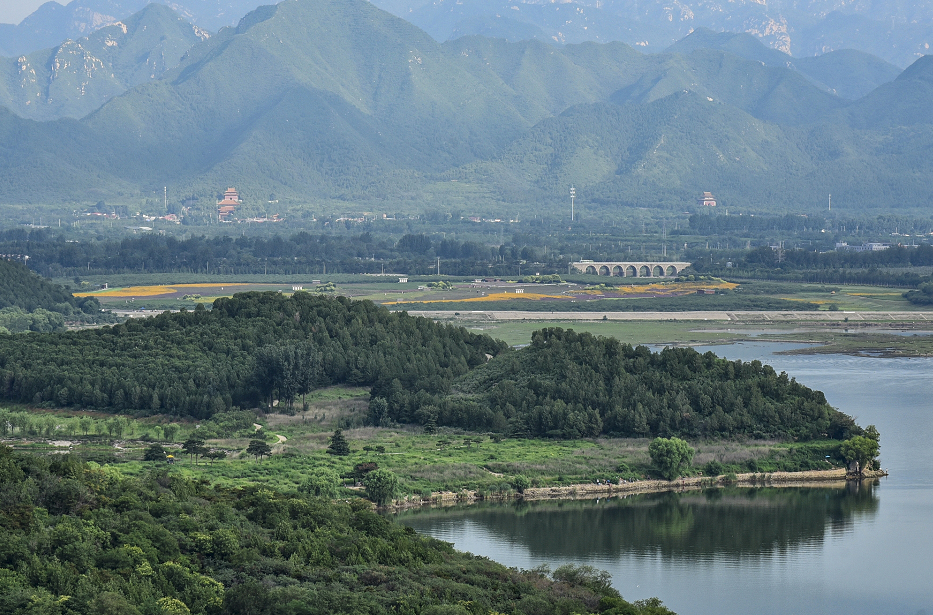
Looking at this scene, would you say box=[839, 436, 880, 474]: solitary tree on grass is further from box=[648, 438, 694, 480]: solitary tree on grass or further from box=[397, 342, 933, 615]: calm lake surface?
box=[648, 438, 694, 480]: solitary tree on grass

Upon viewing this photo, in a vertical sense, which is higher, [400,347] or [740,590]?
[400,347]

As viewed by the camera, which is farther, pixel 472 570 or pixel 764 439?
pixel 764 439

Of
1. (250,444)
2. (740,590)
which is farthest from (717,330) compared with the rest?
(740,590)

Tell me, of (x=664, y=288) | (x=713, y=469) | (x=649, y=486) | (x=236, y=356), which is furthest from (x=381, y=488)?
(x=664, y=288)

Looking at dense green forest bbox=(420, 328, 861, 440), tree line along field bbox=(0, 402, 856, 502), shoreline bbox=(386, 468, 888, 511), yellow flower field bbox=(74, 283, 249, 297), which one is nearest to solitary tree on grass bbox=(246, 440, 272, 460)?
tree line along field bbox=(0, 402, 856, 502)

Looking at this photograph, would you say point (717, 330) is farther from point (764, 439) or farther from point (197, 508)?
point (197, 508)

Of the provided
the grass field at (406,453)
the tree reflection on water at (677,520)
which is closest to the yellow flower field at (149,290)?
the grass field at (406,453)

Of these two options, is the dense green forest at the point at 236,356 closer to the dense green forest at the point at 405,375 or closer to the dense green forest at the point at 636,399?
the dense green forest at the point at 405,375
